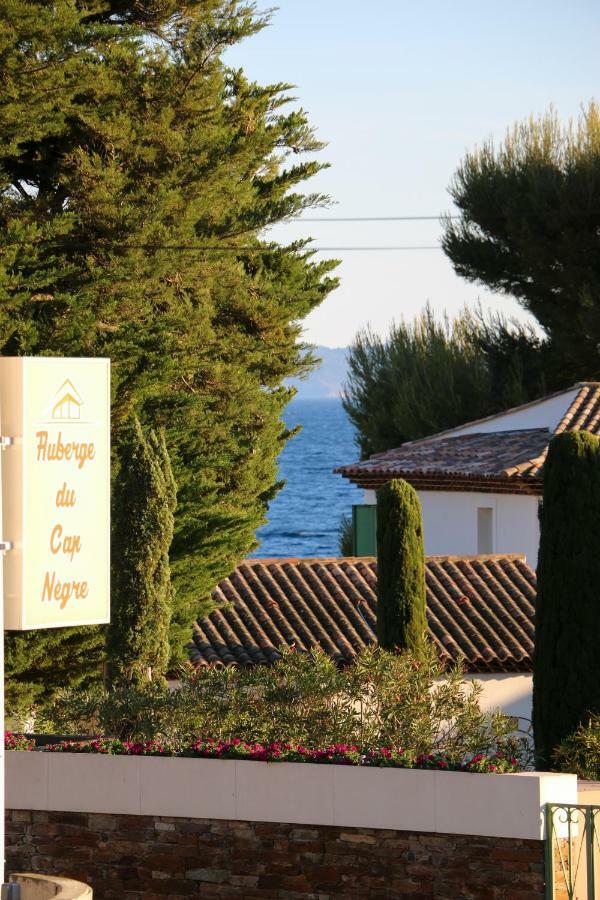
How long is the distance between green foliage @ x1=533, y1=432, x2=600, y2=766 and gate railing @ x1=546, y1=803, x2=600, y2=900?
510 cm

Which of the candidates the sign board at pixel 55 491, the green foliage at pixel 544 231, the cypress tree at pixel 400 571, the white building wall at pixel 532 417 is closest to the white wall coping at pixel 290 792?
the sign board at pixel 55 491

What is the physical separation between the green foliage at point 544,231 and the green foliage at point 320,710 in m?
32.4

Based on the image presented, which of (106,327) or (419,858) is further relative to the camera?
(106,327)

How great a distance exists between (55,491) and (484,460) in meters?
23.4

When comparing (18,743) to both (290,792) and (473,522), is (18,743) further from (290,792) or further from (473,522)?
(473,522)

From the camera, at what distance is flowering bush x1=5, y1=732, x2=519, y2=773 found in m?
11.1

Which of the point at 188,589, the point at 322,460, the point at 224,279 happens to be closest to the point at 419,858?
the point at 188,589

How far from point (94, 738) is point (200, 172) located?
10069mm

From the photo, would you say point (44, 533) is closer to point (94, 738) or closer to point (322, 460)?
point (94, 738)

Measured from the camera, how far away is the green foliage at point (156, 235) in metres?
18.2

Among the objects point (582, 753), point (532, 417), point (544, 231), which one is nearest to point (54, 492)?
point (582, 753)

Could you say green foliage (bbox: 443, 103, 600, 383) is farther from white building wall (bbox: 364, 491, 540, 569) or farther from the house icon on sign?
the house icon on sign

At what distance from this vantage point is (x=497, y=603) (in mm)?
24250

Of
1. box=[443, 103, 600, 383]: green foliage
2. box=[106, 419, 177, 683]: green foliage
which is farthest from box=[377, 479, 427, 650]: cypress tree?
box=[443, 103, 600, 383]: green foliage
